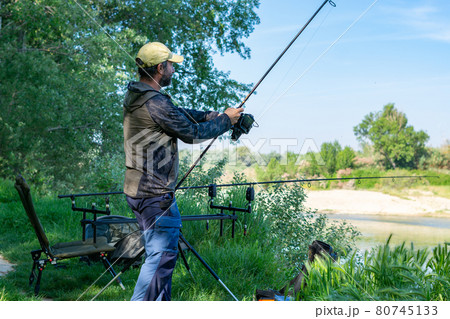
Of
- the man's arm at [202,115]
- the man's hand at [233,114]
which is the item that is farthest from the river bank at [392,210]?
the man's hand at [233,114]

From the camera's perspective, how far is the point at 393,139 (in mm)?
13242

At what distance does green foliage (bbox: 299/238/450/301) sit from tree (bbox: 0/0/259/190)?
323 inches

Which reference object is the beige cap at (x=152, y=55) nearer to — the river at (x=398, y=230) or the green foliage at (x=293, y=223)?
the green foliage at (x=293, y=223)

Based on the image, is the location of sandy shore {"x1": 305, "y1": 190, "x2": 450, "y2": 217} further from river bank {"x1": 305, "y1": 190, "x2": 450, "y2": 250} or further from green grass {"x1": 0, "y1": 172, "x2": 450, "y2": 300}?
green grass {"x1": 0, "y1": 172, "x2": 450, "y2": 300}

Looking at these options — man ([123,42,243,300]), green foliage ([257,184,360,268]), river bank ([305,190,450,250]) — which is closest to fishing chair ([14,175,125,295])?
man ([123,42,243,300])

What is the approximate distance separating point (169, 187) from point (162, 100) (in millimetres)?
551

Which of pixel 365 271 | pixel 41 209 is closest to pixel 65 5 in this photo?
pixel 41 209

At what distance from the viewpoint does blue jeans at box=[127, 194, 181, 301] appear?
2.80m

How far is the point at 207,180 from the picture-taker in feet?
26.6

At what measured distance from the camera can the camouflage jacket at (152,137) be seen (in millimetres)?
2818

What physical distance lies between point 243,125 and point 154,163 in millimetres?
765

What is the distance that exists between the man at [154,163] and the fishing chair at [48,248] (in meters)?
1.05

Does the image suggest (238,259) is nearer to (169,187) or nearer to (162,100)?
(169,187)

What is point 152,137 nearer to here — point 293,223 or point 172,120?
point 172,120
